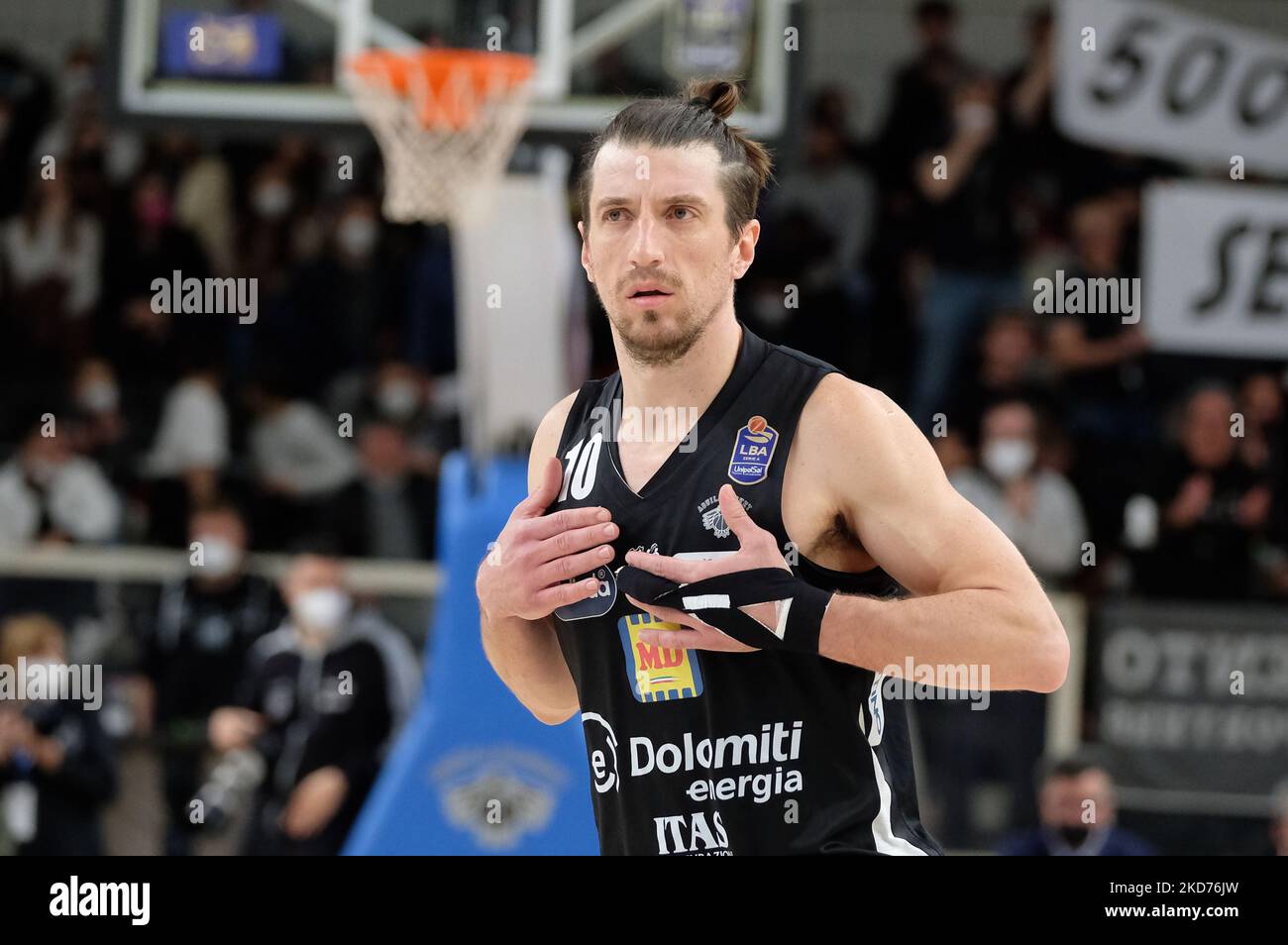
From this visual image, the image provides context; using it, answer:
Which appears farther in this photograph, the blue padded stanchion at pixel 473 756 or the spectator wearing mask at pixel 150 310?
the spectator wearing mask at pixel 150 310

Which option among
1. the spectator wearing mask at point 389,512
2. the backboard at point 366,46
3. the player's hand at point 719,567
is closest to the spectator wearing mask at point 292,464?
the spectator wearing mask at point 389,512

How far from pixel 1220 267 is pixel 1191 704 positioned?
285 cm

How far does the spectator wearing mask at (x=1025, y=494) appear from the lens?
1001cm

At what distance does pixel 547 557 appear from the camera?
374 cm

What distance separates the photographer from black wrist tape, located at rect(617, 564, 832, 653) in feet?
11.6

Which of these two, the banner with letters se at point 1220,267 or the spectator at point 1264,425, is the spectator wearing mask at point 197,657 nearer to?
the banner with letters se at point 1220,267

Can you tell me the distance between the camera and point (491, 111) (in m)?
8.45

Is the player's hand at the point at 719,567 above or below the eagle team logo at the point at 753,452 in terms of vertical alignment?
below

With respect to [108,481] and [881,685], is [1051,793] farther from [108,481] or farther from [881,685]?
[108,481]

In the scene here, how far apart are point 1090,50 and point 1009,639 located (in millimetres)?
5292

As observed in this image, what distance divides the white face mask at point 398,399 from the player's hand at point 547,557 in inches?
312

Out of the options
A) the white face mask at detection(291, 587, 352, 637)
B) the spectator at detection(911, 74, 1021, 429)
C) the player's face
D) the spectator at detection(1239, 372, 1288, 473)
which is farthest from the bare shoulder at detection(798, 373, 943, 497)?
the spectator at detection(911, 74, 1021, 429)

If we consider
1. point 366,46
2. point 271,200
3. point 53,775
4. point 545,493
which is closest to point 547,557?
point 545,493

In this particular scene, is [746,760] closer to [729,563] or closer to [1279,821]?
[729,563]
